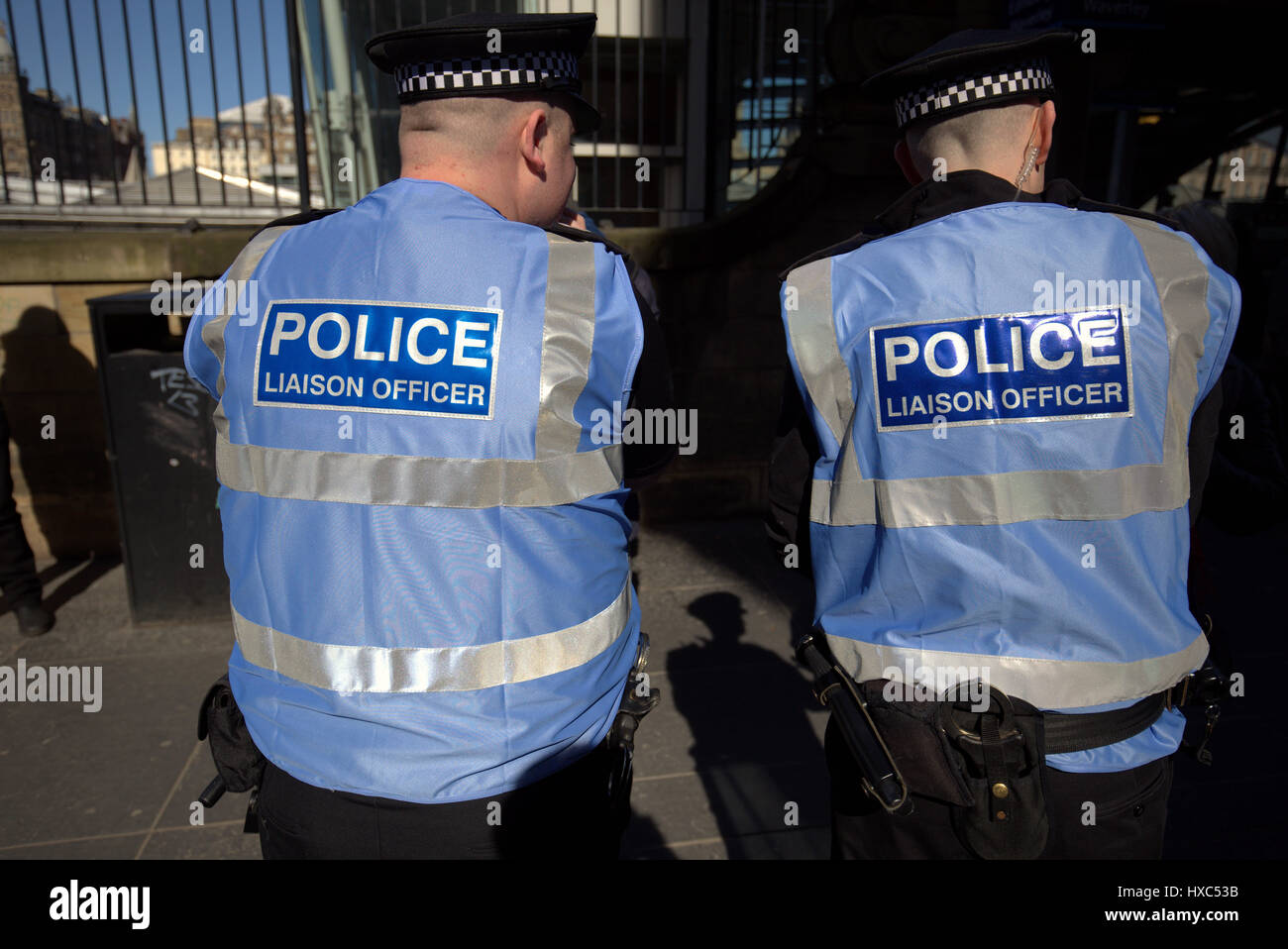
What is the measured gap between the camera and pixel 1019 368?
1.56 m

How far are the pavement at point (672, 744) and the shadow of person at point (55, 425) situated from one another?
357 mm

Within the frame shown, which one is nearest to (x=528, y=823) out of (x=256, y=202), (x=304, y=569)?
(x=304, y=569)

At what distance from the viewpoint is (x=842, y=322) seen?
164 cm

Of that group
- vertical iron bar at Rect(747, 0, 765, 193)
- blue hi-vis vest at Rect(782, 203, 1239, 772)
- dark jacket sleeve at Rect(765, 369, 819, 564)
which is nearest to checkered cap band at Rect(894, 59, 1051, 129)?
blue hi-vis vest at Rect(782, 203, 1239, 772)

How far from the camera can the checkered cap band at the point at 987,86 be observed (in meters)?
1.72

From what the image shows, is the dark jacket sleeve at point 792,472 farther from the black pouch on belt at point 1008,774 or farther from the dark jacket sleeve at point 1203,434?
the dark jacket sleeve at point 1203,434

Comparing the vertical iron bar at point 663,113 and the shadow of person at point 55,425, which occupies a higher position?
the vertical iron bar at point 663,113

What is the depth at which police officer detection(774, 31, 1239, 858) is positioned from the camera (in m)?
1.56

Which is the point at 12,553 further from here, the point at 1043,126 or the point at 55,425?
the point at 1043,126

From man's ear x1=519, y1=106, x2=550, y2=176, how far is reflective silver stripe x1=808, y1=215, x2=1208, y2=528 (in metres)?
0.62

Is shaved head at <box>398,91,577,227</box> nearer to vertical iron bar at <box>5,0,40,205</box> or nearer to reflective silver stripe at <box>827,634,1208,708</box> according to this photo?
reflective silver stripe at <box>827,634,1208,708</box>

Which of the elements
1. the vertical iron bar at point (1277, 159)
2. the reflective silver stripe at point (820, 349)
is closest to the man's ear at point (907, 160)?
the reflective silver stripe at point (820, 349)

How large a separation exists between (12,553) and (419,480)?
3851 mm
